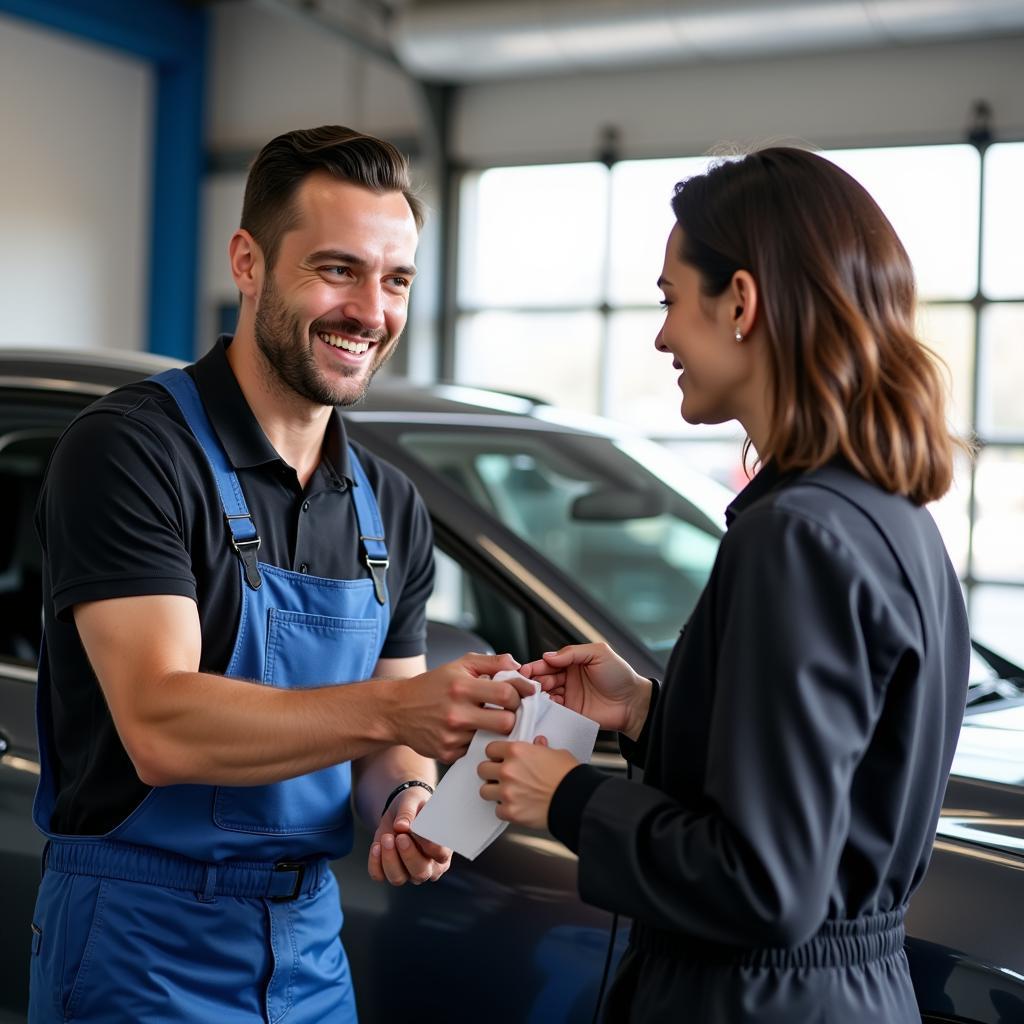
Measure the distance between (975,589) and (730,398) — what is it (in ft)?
25.5

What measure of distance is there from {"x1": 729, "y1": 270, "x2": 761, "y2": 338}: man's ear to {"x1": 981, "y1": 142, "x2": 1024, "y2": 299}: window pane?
780 cm

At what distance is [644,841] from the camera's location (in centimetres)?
123

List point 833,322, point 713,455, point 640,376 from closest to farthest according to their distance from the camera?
point 833,322 < point 713,455 < point 640,376

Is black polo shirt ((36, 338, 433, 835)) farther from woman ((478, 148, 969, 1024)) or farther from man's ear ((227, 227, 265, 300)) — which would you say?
woman ((478, 148, 969, 1024))

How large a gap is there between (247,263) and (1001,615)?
298 inches

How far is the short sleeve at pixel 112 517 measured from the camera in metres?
1.60

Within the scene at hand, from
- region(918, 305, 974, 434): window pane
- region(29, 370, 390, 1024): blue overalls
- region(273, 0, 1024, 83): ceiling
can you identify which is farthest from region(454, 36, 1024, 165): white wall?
region(29, 370, 390, 1024): blue overalls

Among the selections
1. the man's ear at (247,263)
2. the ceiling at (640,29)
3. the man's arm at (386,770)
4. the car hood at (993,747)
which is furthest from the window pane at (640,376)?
the man's ear at (247,263)

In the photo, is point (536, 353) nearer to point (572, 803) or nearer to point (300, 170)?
point (300, 170)

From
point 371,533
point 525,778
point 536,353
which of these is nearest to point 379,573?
point 371,533

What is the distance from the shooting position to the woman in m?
1.16

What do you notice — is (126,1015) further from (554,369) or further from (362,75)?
(362,75)

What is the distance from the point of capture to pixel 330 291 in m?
1.86

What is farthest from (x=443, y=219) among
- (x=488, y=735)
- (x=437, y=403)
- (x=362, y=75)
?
(x=488, y=735)
